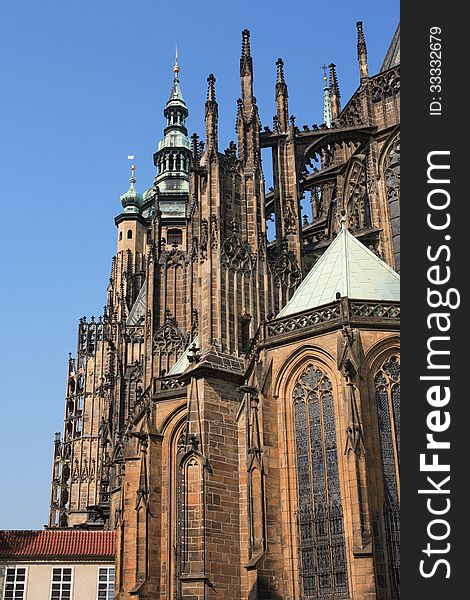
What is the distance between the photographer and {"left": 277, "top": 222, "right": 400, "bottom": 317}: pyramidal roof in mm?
24359

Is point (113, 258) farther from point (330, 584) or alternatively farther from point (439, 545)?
point (439, 545)

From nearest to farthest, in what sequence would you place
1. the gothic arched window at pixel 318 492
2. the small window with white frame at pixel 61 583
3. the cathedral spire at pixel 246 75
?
the gothic arched window at pixel 318 492 → the cathedral spire at pixel 246 75 → the small window with white frame at pixel 61 583

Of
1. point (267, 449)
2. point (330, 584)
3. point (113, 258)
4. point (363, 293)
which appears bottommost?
point (330, 584)

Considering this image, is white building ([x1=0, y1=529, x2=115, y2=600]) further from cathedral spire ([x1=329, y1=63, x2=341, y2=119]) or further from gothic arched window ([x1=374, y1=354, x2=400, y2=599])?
cathedral spire ([x1=329, y1=63, x2=341, y2=119])

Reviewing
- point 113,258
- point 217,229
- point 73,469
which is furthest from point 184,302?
point 113,258

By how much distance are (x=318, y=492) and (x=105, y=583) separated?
514 inches

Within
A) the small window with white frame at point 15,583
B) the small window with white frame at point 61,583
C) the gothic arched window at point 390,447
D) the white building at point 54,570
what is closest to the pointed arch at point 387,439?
the gothic arched window at point 390,447

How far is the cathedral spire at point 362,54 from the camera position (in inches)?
1383

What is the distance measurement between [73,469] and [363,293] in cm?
2937

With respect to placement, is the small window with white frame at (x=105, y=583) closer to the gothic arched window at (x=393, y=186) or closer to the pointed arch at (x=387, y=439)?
the pointed arch at (x=387, y=439)

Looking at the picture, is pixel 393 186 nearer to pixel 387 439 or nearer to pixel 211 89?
pixel 211 89

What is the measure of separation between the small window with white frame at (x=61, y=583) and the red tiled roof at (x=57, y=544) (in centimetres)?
49

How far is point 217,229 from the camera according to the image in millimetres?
27609

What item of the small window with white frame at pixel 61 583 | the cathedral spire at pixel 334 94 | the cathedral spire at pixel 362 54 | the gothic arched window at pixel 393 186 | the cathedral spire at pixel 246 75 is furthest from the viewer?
the cathedral spire at pixel 334 94
